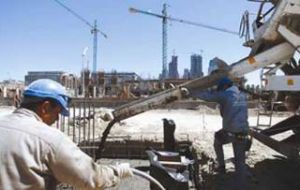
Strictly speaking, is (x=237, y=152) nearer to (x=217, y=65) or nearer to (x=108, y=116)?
(x=217, y=65)

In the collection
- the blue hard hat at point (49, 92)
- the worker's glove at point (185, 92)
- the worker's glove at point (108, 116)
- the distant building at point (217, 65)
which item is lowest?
the worker's glove at point (108, 116)

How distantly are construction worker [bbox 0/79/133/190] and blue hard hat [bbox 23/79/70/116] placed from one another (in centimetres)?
3

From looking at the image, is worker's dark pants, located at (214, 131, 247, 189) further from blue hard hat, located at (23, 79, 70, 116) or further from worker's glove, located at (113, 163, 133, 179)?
blue hard hat, located at (23, 79, 70, 116)

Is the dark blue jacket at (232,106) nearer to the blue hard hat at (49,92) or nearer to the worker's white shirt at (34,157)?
the blue hard hat at (49,92)

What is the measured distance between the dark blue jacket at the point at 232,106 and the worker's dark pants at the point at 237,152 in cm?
16

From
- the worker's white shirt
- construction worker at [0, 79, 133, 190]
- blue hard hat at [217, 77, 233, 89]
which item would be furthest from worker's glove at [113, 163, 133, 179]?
blue hard hat at [217, 77, 233, 89]

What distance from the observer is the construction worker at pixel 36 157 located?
92.9 inches

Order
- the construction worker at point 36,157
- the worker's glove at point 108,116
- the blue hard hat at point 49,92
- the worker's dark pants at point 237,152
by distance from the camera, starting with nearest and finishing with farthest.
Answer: the construction worker at point 36,157 → the blue hard hat at point 49,92 → the worker's dark pants at point 237,152 → the worker's glove at point 108,116

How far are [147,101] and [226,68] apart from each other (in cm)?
126

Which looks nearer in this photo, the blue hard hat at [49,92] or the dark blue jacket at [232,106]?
the blue hard hat at [49,92]

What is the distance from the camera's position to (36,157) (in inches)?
93.0

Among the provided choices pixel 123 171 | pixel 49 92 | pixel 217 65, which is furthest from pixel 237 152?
pixel 49 92

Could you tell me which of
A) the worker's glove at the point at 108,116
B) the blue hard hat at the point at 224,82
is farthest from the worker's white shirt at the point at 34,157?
the worker's glove at the point at 108,116

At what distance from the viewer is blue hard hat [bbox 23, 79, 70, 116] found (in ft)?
8.50
